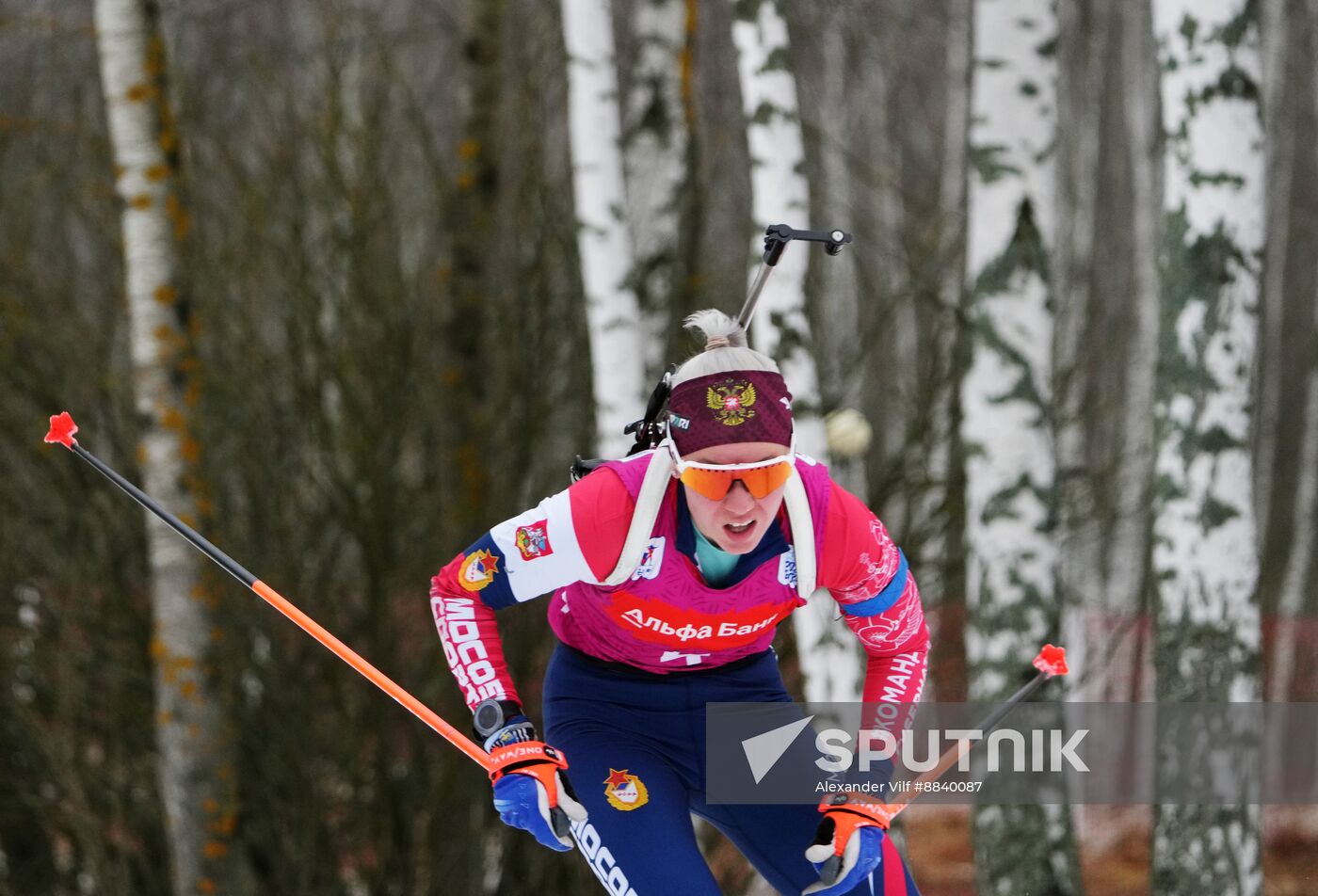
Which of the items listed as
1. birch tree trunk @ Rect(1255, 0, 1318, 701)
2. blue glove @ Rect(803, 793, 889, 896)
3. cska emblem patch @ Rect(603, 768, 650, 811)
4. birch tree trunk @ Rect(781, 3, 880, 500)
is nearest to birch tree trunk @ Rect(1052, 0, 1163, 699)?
birch tree trunk @ Rect(1255, 0, 1318, 701)

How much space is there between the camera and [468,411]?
22.4 ft

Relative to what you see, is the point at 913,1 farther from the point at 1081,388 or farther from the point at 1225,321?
the point at 1225,321

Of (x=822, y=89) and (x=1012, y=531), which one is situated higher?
(x=822, y=89)

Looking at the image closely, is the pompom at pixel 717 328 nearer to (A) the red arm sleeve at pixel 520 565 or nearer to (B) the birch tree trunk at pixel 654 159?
(A) the red arm sleeve at pixel 520 565

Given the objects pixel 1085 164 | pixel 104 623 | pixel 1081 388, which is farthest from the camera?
pixel 1085 164

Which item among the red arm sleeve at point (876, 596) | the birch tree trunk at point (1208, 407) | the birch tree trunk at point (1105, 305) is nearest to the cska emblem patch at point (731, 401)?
the red arm sleeve at point (876, 596)

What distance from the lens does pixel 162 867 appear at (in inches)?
277

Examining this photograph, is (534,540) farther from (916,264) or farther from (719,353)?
(916,264)

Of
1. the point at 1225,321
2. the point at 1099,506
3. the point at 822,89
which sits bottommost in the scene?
the point at 1099,506

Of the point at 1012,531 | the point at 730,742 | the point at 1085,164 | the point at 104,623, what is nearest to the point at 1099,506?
the point at 1012,531

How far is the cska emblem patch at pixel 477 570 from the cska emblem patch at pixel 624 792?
50 cm

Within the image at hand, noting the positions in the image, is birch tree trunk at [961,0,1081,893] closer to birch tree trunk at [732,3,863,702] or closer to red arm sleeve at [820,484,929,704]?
birch tree trunk at [732,3,863,702]

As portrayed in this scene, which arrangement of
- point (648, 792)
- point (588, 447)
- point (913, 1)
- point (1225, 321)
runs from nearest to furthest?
point (648, 792) < point (1225, 321) < point (588, 447) < point (913, 1)

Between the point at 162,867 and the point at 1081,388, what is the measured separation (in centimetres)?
907
